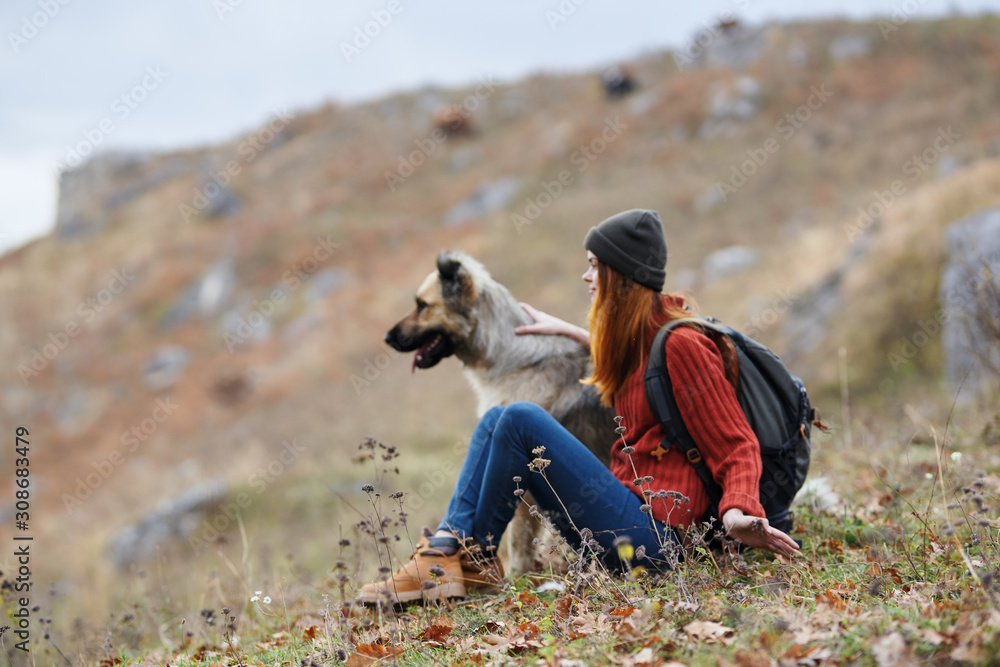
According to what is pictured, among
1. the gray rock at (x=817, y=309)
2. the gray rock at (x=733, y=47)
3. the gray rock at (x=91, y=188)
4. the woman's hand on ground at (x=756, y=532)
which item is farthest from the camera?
the gray rock at (x=91, y=188)

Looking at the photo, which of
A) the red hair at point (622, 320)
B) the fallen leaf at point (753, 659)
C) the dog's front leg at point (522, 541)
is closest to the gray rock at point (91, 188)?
the dog's front leg at point (522, 541)

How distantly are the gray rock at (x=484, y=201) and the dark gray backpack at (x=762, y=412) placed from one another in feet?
70.9

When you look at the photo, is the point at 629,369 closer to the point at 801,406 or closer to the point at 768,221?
the point at 801,406

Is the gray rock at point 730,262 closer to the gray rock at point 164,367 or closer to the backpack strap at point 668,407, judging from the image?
the backpack strap at point 668,407

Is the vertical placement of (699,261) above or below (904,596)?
below

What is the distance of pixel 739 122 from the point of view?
74.5 feet

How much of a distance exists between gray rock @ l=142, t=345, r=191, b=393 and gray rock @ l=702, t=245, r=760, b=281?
15730 millimetres

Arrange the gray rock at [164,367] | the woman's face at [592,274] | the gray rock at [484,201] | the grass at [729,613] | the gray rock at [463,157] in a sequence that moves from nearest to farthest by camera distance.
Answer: the grass at [729,613] < the woman's face at [592,274] < the gray rock at [164,367] < the gray rock at [484,201] < the gray rock at [463,157]

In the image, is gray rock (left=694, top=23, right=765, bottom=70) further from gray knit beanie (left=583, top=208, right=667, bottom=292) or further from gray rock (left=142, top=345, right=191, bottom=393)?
gray knit beanie (left=583, top=208, right=667, bottom=292)

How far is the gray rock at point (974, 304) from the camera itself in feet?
13.5

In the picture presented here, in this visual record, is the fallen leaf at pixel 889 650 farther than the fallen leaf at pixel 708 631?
No

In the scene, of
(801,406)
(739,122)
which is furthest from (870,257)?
(739,122)

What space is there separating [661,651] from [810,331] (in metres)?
8.30

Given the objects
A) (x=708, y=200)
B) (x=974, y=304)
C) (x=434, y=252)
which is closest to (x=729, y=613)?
(x=974, y=304)
